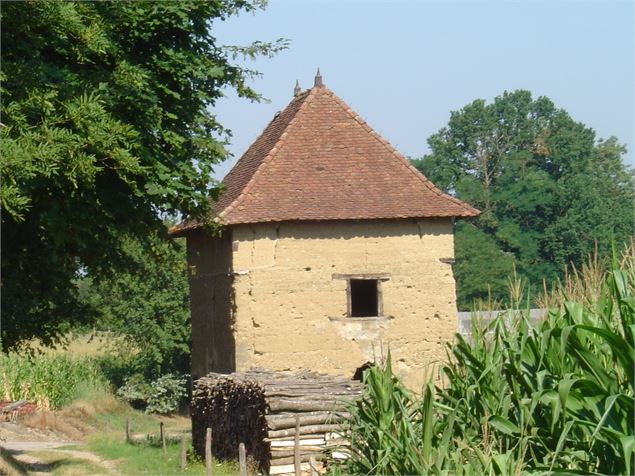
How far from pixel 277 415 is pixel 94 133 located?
19.5 feet

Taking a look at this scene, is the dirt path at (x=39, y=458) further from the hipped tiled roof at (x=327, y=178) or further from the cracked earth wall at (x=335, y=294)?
the hipped tiled roof at (x=327, y=178)

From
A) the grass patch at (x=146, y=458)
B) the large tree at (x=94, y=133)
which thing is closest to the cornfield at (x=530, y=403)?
the large tree at (x=94, y=133)

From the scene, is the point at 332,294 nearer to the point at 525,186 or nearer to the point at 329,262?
the point at 329,262

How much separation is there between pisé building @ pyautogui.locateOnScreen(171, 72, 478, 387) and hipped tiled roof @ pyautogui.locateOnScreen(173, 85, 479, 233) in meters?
0.03

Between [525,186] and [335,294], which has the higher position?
[525,186]

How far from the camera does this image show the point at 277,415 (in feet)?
63.7

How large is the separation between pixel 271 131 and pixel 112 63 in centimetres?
1193

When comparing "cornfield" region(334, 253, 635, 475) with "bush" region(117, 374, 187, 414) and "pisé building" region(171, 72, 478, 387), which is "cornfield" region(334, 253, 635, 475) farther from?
"bush" region(117, 374, 187, 414)

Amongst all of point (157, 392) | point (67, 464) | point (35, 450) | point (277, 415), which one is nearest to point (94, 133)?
point (277, 415)

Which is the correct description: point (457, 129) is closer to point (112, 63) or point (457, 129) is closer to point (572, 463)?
point (112, 63)

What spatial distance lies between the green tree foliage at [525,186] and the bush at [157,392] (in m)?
18.8

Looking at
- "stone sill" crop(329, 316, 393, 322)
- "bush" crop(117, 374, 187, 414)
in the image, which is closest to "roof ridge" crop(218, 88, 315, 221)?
"stone sill" crop(329, 316, 393, 322)

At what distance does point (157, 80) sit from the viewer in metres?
18.6

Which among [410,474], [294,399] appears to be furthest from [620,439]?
[294,399]
